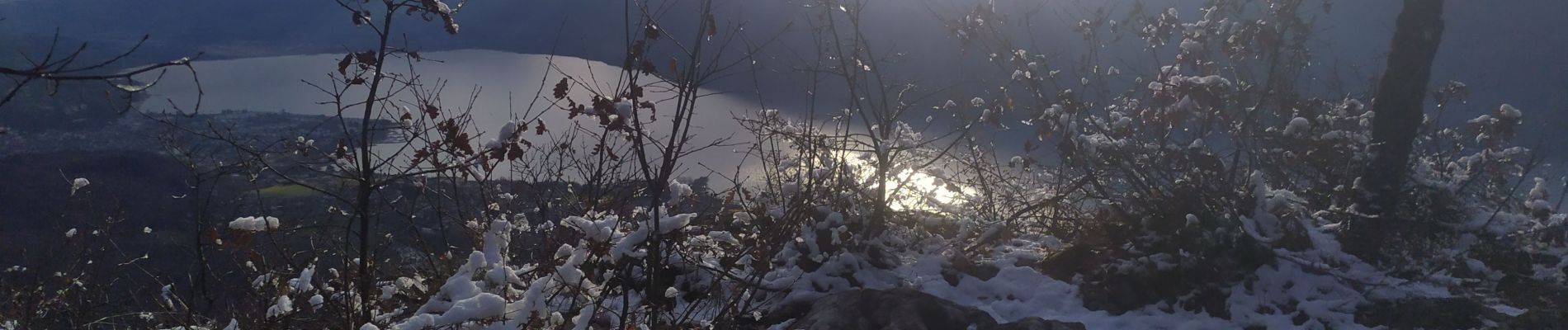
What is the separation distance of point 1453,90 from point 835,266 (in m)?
4.59

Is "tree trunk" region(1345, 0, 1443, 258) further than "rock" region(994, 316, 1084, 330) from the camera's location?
Yes

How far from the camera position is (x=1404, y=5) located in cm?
386

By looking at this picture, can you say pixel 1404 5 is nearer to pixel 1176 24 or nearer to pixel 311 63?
pixel 1176 24

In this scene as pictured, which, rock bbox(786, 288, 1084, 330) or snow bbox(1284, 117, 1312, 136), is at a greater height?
snow bbox(1284, 117, 1312, 136)

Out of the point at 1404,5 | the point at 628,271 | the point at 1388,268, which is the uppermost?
the point at 1404,5

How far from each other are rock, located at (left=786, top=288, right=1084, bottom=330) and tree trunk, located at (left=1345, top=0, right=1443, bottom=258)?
1.64 meters

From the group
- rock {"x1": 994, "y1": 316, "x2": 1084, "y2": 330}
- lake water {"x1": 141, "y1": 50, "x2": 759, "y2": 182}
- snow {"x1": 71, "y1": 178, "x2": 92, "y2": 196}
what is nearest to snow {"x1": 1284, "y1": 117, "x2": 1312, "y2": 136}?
rock {"x1": 994, "y1": 316, "x2": 1084, "y2": 330}

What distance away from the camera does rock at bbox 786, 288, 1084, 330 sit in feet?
10.2

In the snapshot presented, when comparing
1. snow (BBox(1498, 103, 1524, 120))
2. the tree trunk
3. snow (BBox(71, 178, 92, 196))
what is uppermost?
snow (BBox(1498, 103, 1524, 120))

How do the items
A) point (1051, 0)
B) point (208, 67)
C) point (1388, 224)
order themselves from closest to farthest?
point (1388, 224), point (1051, 0), point (208, 67)

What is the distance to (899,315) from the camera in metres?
3.13

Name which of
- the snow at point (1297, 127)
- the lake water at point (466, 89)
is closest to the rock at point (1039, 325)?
the snow at point (1297, 127)

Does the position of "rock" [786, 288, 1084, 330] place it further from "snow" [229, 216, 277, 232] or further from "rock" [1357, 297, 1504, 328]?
"snow" [229, 216, 277, 232]

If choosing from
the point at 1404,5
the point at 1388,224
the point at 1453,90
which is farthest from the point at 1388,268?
the point at 1453,90
